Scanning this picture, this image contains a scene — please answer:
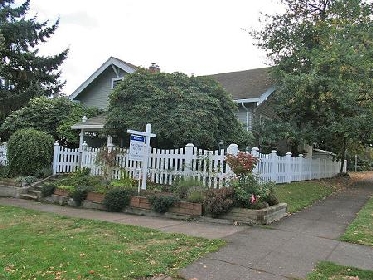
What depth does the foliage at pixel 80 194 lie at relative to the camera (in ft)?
35.2

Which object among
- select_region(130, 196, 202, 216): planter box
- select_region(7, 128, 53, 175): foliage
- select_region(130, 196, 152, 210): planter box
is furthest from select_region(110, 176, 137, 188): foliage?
select_region(7, 128, 53, 175): foliage

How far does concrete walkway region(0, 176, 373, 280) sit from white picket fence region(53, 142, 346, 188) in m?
2.06

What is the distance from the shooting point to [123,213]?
9.76 metres

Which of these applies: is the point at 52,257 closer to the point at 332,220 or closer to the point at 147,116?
the point at 332,220

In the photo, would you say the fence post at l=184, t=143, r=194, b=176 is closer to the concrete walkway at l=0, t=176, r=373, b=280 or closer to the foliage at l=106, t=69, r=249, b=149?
the foliage at l=106, t=69, r=249, b=149

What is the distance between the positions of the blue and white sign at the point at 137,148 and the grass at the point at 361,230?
5534 millimetres

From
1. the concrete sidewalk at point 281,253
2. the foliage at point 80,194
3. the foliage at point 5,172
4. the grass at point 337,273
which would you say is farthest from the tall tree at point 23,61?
the grass at point 337,273

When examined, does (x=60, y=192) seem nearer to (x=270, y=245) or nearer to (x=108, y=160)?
(x=108, y=160)

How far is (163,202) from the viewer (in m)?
9.14

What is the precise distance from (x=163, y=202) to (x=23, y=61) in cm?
2357

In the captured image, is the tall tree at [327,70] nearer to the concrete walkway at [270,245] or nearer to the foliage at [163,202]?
the concrete walkway at [270,245]

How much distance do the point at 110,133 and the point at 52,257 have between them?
28.5 ft

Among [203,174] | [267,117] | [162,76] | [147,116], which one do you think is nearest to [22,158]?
[147,116]

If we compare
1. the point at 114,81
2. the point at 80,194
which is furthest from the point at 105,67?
the point at 80,194
